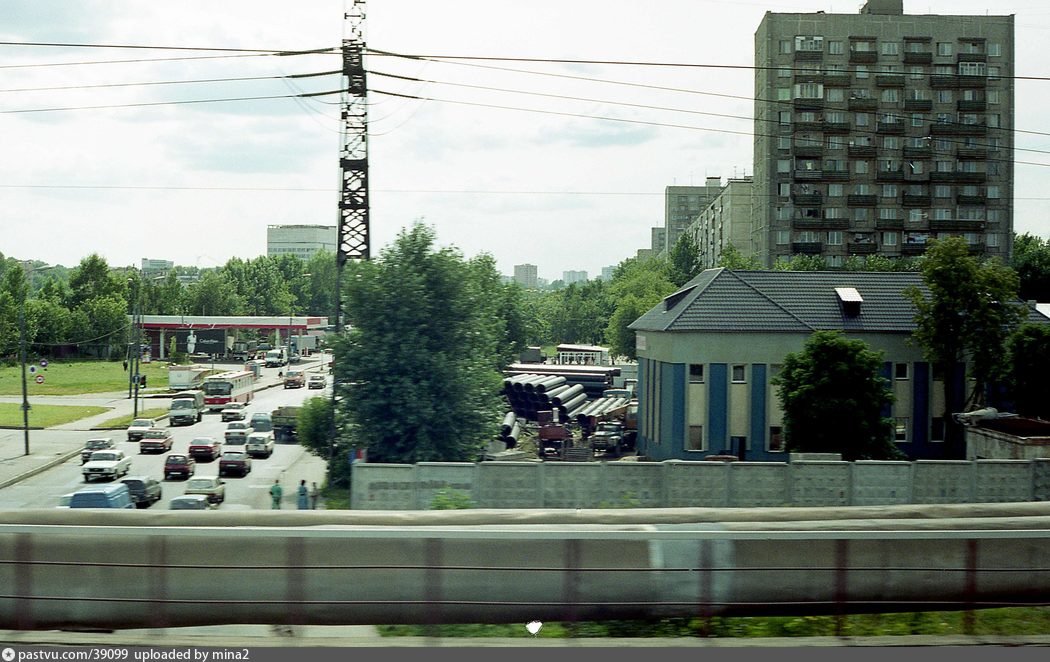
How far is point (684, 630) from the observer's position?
22.5 ft

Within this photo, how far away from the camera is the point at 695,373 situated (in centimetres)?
3272

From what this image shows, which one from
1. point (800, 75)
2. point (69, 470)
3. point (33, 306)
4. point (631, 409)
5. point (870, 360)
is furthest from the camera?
point (33, 306)

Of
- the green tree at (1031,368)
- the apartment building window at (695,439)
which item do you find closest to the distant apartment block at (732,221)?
the green tree at (1031,368)

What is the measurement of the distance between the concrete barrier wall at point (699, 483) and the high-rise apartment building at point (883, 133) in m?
52.9

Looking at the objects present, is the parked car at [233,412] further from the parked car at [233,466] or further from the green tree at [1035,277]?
the green tree at [1035,277]

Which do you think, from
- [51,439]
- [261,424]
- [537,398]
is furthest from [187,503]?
[537,398]

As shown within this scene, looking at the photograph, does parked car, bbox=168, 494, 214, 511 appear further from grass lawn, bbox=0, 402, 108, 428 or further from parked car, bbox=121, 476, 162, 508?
grass lawn, bbox=0, 402, 108, 428

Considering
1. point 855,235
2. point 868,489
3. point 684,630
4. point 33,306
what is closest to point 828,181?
point 855,235

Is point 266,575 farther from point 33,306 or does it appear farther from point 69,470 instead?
point 33,306

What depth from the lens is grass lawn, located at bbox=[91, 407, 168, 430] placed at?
47406mm

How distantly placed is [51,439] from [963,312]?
129 ft

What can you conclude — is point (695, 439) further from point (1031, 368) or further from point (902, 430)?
point (1031, 368)

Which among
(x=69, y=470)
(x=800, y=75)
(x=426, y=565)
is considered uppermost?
(x=800, y=75)

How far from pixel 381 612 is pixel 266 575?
0.95 m
